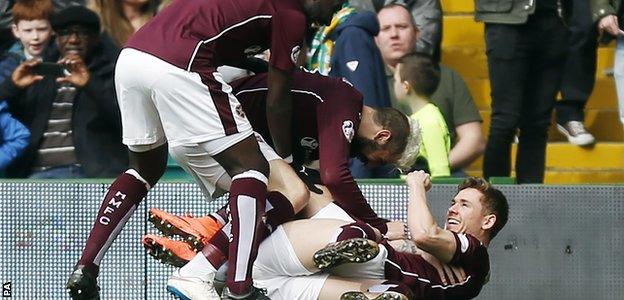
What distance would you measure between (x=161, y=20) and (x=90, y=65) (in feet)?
7.92

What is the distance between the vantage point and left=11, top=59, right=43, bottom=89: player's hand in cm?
1112

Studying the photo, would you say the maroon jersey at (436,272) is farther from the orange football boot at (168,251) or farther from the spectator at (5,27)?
the spectator at (5,27)

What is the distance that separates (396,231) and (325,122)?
2.79 ft

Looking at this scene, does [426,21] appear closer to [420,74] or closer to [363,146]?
[420,74]

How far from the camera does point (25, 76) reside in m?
11.1

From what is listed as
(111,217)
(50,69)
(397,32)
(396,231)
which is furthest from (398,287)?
(50,69)

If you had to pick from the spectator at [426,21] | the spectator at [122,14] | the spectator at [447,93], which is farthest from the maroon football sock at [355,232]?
the spectator at [122,14]

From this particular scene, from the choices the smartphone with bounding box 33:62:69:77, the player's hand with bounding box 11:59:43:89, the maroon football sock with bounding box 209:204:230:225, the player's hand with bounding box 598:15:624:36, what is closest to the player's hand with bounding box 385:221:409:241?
the maroon football sock with bounding box 209:204:230:225

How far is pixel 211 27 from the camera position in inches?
340

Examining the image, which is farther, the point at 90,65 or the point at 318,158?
the point at 90,65

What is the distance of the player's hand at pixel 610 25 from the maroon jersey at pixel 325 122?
8.01ft

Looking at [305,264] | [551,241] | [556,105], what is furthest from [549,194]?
[305,264]

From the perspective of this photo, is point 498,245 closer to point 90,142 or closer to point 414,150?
point 414,150

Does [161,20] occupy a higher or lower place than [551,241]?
higher
